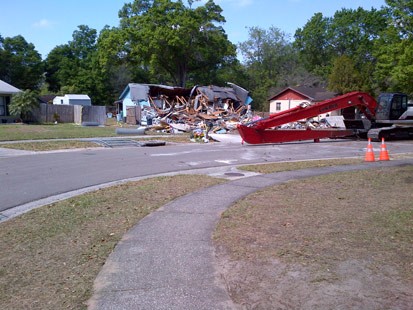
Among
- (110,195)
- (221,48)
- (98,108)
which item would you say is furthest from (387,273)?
(221,48)

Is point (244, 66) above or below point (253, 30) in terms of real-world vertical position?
below

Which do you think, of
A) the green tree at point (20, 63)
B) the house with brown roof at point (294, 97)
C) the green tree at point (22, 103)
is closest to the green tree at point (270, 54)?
the house with brown roof at point (294, 97)

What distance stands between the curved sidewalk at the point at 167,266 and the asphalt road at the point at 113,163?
12.7 ft

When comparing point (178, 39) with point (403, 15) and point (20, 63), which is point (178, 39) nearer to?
point (403, 15)

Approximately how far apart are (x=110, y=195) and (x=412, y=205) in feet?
19.8

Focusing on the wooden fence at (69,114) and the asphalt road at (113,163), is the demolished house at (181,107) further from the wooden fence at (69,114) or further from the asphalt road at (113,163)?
the asphalt road at (113,163)

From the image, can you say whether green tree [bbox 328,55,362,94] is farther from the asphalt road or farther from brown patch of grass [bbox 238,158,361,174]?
brown patch of grass [bbox 238,158,361,174]

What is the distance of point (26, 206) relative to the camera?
9180mm

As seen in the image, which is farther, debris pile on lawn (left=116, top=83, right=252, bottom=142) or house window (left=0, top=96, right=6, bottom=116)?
house window (left=0, top=96, right=6, bottom=116)

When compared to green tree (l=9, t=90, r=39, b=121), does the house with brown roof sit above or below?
above

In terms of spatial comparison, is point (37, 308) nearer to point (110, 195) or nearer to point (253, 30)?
point (110, 195)

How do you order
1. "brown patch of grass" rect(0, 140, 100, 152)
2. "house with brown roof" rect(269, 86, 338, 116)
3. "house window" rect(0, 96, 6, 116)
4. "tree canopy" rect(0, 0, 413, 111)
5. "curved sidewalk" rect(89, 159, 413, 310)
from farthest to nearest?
"house with brown roof" rect(269, 86, 338, 116)
"tree canopy" rect(0, 0, 413, 111)
"house window" rect(0, 96, 6, 116)
"brown patch of grass" rect(0, 140, 100, 152)
"curved sidewalk" rect(89, 159, 413, 310)

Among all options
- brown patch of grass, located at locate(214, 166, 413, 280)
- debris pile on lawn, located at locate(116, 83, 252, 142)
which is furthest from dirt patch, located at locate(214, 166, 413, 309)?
debris pile on lawn, located at locate(116, 83, 252, 142)

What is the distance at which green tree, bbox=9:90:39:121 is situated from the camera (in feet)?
127
